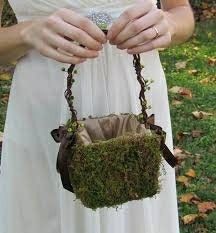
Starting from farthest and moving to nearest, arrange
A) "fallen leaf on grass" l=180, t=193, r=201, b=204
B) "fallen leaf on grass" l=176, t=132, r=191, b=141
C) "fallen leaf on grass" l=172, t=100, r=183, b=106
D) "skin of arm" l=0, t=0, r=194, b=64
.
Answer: "fallen leaf on grass" l=172, t=100, r=183, b=106, "fallen leaf on grass" l=176, t=132, r=191, b=141, "fallen leaf on grass" l=180, t=193, r=201, b=204, "skin of arm" l=0, t=0, r=194, b=64

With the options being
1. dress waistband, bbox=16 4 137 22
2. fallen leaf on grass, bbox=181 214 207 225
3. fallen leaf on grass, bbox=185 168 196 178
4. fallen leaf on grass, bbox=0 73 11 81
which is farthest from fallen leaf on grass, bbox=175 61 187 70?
dress waistband, bbox=16 4 137 22

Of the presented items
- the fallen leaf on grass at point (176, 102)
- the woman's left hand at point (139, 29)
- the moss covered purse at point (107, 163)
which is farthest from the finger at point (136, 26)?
the fallen leaf on grass at point (176, 102)

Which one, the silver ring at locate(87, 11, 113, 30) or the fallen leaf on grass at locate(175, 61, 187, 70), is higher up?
the fallen leaf on grass at locate(175, 61, 187, 70)

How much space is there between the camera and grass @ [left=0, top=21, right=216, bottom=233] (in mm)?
3736

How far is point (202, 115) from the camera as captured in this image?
4758 mm

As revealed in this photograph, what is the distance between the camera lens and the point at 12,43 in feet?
5.54

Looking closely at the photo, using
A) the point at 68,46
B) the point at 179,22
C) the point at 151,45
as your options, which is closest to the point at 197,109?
the point at 179,22

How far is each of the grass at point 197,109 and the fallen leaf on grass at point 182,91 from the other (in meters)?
0.04

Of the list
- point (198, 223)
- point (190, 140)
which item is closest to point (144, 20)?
point (198, 223)

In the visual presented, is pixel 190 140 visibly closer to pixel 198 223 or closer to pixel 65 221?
pixel 198 223

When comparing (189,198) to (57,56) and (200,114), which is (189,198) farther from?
(57,56)

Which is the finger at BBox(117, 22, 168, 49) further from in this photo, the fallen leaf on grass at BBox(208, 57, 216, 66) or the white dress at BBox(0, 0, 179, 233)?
the fallen leaf on grass at BBox(208, 57, 216, 66)

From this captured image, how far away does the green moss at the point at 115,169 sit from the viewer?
1.47 m

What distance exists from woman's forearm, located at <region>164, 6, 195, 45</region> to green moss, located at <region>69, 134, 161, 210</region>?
0.36 meters
